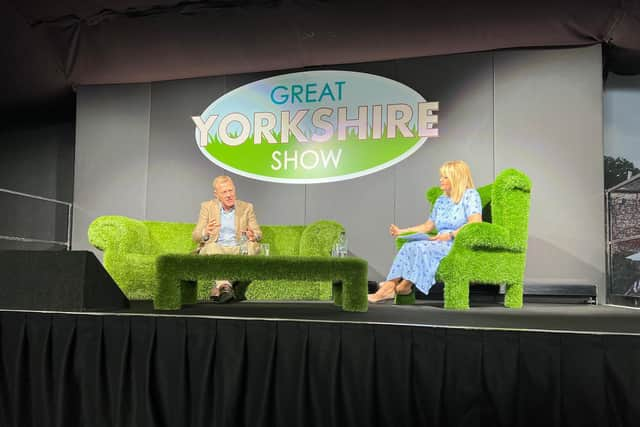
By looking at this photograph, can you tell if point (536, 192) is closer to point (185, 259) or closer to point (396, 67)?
point (396, 67)

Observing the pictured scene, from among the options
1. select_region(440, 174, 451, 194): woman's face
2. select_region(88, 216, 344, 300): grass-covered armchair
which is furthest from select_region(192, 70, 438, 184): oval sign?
select_region(440, 174, 451, 194): woman's face

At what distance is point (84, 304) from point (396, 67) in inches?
163

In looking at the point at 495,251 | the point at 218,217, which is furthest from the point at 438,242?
the point at 218,217

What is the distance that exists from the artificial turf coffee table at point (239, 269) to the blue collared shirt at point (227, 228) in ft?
4.93

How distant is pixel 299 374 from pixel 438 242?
1.95m

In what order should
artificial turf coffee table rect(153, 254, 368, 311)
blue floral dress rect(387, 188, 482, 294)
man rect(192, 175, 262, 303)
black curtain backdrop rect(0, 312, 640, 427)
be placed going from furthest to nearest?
1. man rect(192, 175, 262, 303)
2. blue floral dress rect(387, 188, 482, 294)
3. artificial turf coffee table rect(153, 254, 368, 311)
4. black curtain backdrop rect(0, 312, 640, 427)

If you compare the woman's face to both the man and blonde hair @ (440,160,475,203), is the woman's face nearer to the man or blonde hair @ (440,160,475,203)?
blonde hair @ (440,160,475,203)

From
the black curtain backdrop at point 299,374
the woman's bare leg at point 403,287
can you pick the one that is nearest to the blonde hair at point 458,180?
the woman's bare leg at point 403,287

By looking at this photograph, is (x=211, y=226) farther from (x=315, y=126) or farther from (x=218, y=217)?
(x=315, y=126)

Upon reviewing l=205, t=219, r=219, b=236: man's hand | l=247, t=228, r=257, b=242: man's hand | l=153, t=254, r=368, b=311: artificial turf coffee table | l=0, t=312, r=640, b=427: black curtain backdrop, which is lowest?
l=0, t=312, r=640, b=427: black curtain backdrop

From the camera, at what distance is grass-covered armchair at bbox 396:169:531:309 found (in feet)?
12.1

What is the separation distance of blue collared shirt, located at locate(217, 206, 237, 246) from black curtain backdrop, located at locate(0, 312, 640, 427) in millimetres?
2095

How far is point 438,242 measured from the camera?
397 centimetres

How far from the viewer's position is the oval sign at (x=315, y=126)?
5781mm
